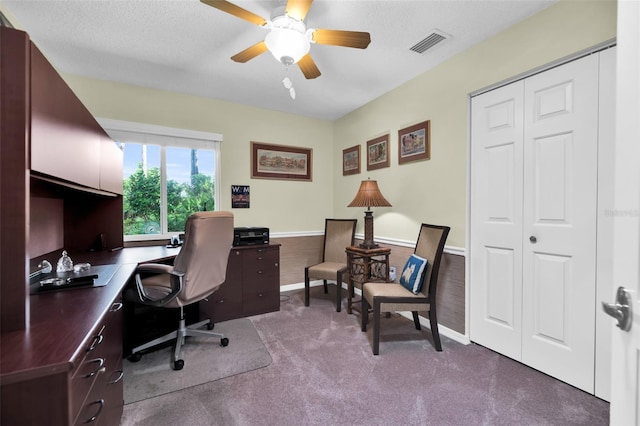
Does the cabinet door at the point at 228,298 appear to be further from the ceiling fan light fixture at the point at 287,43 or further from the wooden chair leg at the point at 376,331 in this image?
the ceiling fan light fixture at the point at 287,43

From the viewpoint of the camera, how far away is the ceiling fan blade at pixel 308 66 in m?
2.03

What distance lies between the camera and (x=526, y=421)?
59.2 inches

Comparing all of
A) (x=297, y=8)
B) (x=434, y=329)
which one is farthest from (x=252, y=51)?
(x=434, y=329)

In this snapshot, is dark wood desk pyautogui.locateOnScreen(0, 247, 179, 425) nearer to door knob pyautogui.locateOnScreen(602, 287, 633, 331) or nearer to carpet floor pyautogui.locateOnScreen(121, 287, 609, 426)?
carpet floor pyautogui.locateOnScreen(121, 287, 609, 426)

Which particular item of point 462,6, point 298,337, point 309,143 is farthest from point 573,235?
point 309,143

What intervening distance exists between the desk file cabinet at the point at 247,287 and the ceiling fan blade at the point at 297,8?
2.22 metres

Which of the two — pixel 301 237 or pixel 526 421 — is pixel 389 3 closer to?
pixel 526 421

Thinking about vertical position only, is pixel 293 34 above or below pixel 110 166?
above

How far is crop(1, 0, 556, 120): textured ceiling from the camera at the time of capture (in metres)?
1.82

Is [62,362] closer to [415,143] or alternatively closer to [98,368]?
[98,368]

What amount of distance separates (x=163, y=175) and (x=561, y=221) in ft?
12.6

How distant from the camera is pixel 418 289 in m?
2.32

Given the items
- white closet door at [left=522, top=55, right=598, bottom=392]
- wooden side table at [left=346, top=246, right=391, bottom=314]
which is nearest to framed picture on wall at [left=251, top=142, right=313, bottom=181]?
wooden side table at [left=346, top=246, right=391, bottom=314]

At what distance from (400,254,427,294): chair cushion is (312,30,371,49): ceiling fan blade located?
1.78m
